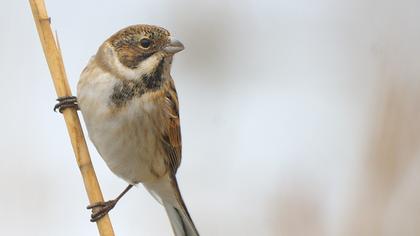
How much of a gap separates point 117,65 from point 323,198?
0.89 meters

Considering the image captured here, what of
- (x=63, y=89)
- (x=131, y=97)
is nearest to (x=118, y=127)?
(x=131, y=97)

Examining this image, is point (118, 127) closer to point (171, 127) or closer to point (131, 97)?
point (131, 97)

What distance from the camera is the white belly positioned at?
2.54m

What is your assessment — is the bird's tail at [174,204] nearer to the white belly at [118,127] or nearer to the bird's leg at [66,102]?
the white belly at [118,127]

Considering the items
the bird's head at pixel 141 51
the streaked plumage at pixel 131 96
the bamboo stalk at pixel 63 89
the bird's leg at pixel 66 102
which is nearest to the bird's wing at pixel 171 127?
the streaked plumage at pixel 131 96

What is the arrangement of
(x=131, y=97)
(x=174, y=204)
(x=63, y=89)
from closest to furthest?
(x=63, y=89) → (x=131, y=97) → (x=174, y=204)

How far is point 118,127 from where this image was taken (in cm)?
258

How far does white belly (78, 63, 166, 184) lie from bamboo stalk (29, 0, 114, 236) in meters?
0.25

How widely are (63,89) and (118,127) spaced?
36cm

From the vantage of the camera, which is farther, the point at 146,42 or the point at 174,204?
the point at 174,204

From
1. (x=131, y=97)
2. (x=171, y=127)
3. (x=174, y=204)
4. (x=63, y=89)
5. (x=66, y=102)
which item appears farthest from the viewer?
(x=174, y=204)

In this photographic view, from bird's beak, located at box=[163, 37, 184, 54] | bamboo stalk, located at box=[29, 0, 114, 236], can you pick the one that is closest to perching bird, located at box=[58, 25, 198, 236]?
bird's beak, located at box=[163, 37, 184, 54]

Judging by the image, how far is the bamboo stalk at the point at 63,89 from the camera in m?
2.13

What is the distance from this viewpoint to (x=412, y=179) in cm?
205
